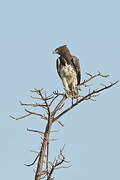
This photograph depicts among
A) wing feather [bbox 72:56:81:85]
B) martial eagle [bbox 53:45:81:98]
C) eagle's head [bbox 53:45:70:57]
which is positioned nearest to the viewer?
eagle's head [bbox 53:45:70:57]

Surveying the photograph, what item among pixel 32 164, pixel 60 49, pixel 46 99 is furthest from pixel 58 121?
pixel 60 49

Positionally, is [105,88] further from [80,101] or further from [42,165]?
[42,165]

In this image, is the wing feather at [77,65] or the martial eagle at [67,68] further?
the wing feather at [77,65]

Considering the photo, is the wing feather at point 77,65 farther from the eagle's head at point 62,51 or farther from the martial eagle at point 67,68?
the eagle's head at point 62,51

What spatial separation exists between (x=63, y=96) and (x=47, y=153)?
1.25 meters

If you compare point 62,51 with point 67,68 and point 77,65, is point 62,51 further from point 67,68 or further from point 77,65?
point 77,65

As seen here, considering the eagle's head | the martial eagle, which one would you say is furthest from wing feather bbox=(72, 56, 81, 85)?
the eagle's head

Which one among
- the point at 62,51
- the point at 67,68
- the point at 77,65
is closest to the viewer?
the point at 62,51

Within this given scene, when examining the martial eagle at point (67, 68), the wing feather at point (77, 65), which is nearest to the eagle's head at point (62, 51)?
the martial eagle at point (67, 68)

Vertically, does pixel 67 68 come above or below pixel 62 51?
below

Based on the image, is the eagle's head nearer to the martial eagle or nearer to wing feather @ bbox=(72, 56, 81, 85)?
the martial eagle

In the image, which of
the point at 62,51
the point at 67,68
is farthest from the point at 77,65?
the point at 62,51

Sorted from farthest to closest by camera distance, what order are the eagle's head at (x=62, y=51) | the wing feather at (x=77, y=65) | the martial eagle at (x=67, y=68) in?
the wing feather at (x=77, y=65)
the martial eagle at (x=67, y=68)
the eagle's head at (x=62, y=51)

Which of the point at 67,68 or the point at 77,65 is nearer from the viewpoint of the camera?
the point at 67,68
